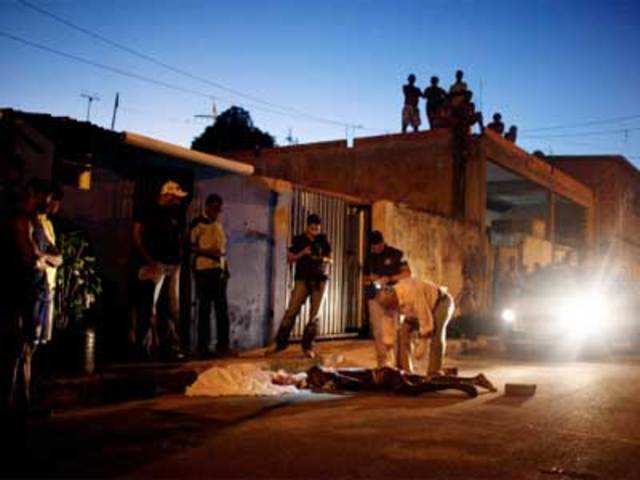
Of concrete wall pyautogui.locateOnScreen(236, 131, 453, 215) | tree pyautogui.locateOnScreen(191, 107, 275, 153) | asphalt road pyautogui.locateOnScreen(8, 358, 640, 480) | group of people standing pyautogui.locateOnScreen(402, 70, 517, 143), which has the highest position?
tree pyautogui.locateOnScreen(191, 107, 275, 153)

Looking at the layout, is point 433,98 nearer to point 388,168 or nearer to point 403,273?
point 388,168

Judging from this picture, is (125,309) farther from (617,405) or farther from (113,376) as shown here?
(617,405)

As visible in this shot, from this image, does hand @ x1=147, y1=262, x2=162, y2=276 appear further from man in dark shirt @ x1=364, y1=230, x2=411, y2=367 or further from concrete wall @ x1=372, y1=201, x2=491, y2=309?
concrete wall @ x1=372, y1=201, x2=491, y2=309

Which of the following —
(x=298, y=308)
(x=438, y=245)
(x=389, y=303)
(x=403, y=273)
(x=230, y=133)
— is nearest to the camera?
(x=403, y=273)

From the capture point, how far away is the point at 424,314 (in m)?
8.47

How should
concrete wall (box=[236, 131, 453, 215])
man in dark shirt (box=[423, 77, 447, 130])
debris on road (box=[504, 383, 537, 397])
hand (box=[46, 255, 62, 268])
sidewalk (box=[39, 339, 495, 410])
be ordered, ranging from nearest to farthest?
hand (box=[46, 255, 62, 268]), sidewalk (box=[39, 339, 495, 410]), debris on road (box=[504, 383, 537, 397]), concrete wall (box=[236, 131, 453, 215]), man in dark shirt (box=[423, 77, 447, 130])

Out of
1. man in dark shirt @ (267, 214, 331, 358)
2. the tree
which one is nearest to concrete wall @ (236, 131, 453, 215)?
man in dark shirt @ (267, 214, 331, 358)

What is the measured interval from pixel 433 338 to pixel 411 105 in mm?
12917

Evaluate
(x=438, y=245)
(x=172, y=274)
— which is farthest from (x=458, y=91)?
(x=172, y=274)

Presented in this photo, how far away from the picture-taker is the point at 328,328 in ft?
41.5

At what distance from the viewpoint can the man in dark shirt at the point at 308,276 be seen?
9.83 m

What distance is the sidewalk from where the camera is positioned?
263 inches

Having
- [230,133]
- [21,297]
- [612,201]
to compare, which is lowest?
[21,297]

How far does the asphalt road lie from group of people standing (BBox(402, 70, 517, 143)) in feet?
39.6
